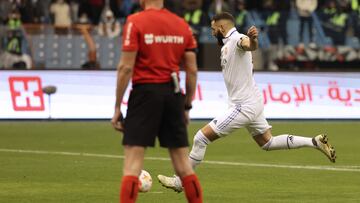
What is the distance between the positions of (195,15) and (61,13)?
12.2 ft

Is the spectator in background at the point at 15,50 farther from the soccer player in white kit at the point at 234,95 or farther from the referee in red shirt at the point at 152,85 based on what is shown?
the referee in red shirt at the point at 152,85

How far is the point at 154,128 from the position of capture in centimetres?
949

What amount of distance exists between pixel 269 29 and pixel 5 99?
8.76 m

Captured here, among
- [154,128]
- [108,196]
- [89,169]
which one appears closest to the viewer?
[154,128]

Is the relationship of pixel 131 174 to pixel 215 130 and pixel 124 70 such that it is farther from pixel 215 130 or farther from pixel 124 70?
pixel 215 130

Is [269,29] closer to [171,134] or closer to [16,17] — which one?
[16,17]

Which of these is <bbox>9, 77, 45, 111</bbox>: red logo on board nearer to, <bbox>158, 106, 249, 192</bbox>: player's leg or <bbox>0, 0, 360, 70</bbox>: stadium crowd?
<bbox>0, 0, 360, 70</bbox>: stadium crowd

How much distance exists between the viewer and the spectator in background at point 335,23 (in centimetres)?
3125

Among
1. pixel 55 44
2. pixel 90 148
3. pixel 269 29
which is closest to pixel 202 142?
pixel 90 148

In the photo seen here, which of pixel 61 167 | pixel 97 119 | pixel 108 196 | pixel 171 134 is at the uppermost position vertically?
pixel 171 134

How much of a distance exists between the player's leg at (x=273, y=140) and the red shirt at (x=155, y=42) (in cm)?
419

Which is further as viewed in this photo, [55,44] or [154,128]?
[55,44]

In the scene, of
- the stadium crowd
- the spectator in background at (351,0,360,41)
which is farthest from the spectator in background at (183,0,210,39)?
the spectator in background at (351,0,360,41)

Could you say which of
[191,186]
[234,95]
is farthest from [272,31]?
[191,186]
